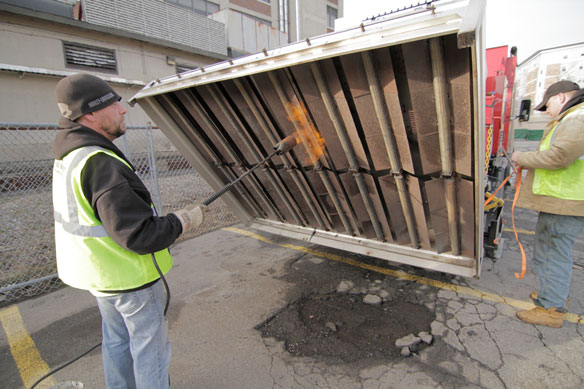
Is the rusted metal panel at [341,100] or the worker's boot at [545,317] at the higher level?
the rusted metal panel at [341,100]

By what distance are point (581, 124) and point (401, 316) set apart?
2170 mm

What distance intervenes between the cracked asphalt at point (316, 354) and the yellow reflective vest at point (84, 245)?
117cm

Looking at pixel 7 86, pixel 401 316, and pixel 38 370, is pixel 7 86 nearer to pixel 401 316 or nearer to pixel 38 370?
pixel 38 370

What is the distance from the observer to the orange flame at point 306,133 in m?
2.44

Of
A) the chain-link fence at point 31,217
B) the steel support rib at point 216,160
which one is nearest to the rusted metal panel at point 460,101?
the steel support rib at point 216,160

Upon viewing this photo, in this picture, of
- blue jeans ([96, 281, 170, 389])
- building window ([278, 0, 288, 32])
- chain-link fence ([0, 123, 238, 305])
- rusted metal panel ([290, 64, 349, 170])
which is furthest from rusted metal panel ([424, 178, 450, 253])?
building window ([278, 0, 288, 32])

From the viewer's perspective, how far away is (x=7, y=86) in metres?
9.90

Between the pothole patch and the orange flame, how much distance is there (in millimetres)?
1541

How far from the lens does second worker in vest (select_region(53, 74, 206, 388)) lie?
4.89 feet

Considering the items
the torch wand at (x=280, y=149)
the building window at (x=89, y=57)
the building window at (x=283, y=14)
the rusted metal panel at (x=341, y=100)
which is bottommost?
the torch wand at (x=280, y=149)

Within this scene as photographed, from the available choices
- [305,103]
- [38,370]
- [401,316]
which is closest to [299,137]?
[305,103]

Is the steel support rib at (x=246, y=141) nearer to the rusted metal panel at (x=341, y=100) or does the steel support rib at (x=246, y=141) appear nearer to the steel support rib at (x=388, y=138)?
the rusted metal panel at (x=341, y=100)

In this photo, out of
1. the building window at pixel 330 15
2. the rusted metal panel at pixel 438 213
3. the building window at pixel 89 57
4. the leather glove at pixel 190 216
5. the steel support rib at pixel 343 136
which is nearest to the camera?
the leather glove at pixel 190 216

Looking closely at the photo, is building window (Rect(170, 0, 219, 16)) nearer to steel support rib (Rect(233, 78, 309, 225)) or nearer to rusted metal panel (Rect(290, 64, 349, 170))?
steel support rib (Rect(233, 78, 309, 225))
